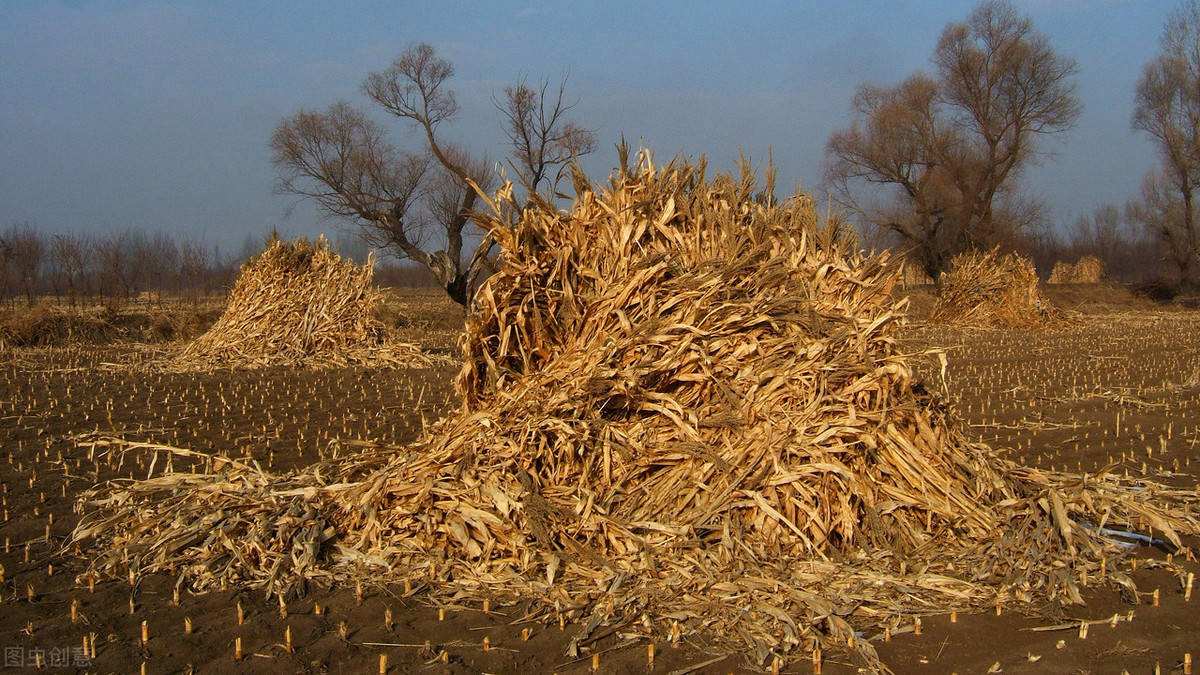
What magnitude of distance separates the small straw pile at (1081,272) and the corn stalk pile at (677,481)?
41224mm

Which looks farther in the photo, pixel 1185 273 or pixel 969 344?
pixel 1185 273

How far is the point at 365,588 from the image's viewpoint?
172 inches

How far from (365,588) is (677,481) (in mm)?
1709

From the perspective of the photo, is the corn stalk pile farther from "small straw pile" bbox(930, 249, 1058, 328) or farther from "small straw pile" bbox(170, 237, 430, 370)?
"small straw pile" bbox(930, 249, 1058, 328)

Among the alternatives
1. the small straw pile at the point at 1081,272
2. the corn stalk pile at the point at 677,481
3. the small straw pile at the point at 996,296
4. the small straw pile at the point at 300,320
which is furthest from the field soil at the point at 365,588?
the small straw pile at the point at 1081,272

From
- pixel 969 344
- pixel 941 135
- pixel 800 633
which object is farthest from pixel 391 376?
pixel 941 135

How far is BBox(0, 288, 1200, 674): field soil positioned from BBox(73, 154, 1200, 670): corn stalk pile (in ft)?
0.59

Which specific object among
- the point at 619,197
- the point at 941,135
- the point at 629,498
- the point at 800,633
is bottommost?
the point at 800,633

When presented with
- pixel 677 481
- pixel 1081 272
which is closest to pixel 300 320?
pixel 677 481

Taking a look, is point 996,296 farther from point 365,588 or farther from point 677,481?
point 365,588

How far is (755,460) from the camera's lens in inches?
189

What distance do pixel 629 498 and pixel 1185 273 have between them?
39.3 metres

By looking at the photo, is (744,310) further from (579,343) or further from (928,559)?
(928,559)

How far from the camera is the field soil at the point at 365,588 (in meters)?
3.62
